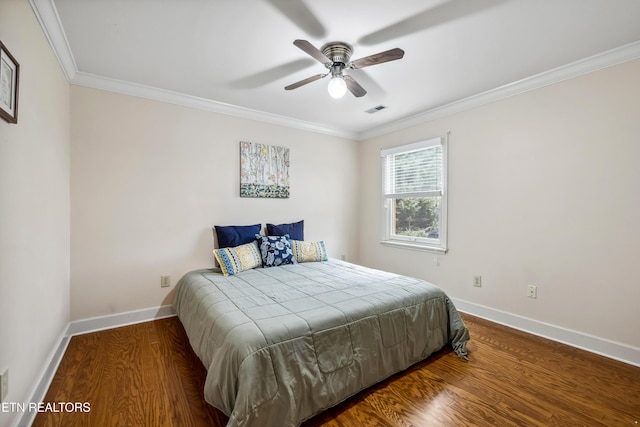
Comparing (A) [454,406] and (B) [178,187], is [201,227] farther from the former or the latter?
(A) [454,406]

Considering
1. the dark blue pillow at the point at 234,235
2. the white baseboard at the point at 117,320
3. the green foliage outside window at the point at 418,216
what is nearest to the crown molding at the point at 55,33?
the dark blue pillow at the point at 234,235

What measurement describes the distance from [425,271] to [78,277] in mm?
3747

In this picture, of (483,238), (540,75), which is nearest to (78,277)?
(483,238)

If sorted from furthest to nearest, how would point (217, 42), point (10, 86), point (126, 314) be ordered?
point (126, 314)
point (217, 42)
point (10, 86)

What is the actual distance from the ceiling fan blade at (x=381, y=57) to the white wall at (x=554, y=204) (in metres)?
1.74

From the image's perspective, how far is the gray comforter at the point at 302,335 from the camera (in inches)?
55.7

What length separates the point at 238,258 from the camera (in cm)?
292

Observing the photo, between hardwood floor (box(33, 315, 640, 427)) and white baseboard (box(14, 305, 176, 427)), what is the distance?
6 centimetres

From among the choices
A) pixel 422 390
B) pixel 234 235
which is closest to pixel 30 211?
pixel 234 235

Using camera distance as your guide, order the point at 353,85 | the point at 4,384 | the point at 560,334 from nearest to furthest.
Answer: the point at 4,384 < the point at 353,85 < the point at 560,334

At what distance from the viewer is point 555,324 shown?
8.37 ft

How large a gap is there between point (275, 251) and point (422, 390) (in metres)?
1.92

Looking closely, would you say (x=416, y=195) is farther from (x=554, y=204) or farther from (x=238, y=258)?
(x=238, y=258)

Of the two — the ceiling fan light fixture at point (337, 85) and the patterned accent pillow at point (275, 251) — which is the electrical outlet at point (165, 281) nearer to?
the patterned accent pillow at point (275, 251)
